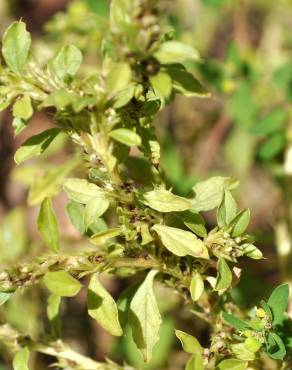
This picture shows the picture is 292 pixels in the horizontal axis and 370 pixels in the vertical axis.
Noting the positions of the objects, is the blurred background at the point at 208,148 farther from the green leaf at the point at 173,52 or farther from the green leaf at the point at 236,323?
the green leaf at the point at 173,52

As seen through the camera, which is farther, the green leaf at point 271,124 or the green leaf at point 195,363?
the green leaf at point 271,124

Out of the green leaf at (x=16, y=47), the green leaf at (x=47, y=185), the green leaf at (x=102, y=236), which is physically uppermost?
the green leaf at (x=16, y=47)

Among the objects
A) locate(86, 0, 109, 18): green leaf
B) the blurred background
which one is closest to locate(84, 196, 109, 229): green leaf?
the blurred background

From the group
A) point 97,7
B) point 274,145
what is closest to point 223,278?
point 274,145

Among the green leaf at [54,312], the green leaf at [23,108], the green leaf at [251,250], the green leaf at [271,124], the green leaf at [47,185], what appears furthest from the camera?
the green leaf at [271,124]

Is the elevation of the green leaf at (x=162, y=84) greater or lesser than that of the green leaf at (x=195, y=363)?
greater

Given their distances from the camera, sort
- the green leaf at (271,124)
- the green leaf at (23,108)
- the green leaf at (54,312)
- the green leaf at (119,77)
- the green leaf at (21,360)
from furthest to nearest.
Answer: the green leaf at (271,124) < the green leaf at (54,312) < the green leaf at (21,360) < the green leaf at (23,108) < the green leaf at (119,77)

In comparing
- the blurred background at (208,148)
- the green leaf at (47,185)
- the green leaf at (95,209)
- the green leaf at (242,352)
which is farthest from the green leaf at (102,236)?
the blurred background at (208,148)

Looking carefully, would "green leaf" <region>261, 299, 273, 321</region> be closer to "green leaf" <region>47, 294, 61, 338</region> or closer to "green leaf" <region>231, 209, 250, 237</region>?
"green leaf" <region>231, 209, 250, 237</region>
